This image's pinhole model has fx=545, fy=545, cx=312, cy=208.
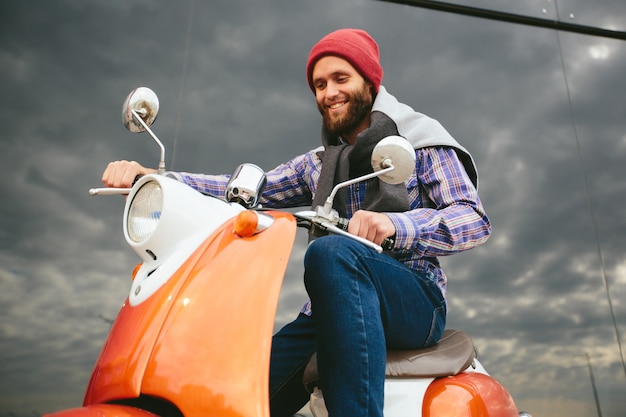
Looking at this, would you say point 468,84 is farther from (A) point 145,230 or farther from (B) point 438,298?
(A) point 145,230

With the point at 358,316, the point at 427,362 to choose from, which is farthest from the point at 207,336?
the point at 427,362

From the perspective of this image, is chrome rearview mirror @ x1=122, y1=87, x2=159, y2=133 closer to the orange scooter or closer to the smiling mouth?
the orange scooter

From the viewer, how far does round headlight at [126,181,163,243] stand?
0.90m

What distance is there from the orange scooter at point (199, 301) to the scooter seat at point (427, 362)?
353mm

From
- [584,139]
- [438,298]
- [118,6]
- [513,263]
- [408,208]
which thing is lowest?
[438,298]

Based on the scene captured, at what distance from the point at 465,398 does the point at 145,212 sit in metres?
0.80

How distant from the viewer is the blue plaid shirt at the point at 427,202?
48.1 inches

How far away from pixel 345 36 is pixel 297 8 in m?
Result: 1.96

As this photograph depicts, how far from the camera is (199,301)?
2.65 feet

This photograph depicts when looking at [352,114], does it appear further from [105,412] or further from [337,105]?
[105,412]

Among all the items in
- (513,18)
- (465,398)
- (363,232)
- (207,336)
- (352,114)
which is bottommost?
(465,398)

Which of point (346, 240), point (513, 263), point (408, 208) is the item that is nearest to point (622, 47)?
point (513, 263)

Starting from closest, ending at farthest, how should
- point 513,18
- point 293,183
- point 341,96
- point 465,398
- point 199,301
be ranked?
1. point 199,301
2. point 465,398
3. point 341,96
4. point 293,183
5. point 513,18

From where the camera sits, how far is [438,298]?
1.29 m
